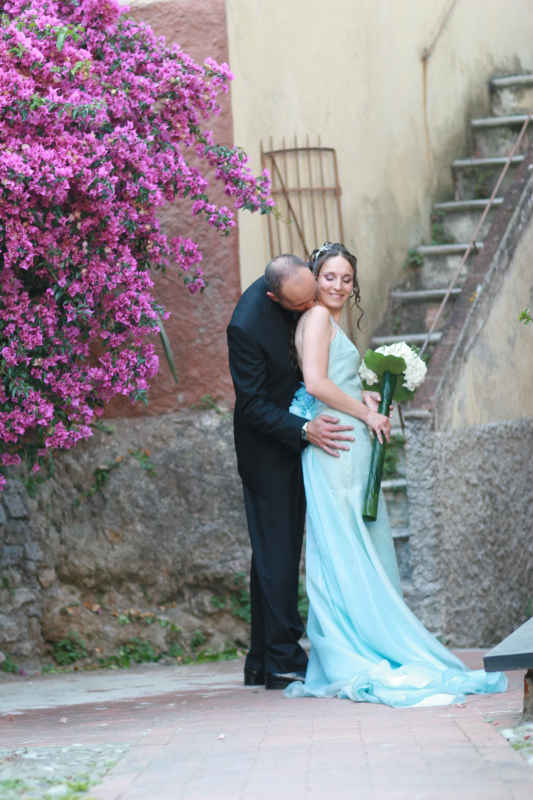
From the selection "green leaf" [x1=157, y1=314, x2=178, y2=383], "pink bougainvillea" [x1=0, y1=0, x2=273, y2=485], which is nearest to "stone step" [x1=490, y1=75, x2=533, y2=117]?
"pink bougainvillea" [x1=0, y1=0, x2=273, y2=485]

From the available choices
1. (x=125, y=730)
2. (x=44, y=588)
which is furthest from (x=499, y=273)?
(x=125, y=730)

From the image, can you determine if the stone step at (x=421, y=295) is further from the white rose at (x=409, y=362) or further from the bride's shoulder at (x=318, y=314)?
the bride's shoulder at (x=318, y=314)

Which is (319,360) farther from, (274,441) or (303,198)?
(303,198)

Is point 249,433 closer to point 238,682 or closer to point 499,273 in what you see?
point 238,682

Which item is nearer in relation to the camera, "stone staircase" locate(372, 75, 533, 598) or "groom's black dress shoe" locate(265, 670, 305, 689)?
"groom's black dress shoe" locate(265, 670, 305, 689)

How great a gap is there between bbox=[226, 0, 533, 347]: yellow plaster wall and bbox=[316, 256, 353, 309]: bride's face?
1.64 m

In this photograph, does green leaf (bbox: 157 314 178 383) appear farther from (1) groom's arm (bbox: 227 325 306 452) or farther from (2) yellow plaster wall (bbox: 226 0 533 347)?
(1) groom's arm (bbox: 227 325 306 452)

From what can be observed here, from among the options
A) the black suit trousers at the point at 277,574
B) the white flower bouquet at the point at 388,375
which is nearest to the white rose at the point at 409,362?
the white flower bouquet at the point at 388,375

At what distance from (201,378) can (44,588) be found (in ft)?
4.93

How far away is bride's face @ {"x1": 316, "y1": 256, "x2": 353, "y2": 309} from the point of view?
13.6ft

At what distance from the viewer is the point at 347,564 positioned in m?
4.00

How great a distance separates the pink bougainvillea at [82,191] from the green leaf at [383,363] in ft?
3.47

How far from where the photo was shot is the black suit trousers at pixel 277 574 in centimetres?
417

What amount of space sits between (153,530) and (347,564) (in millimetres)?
1979
